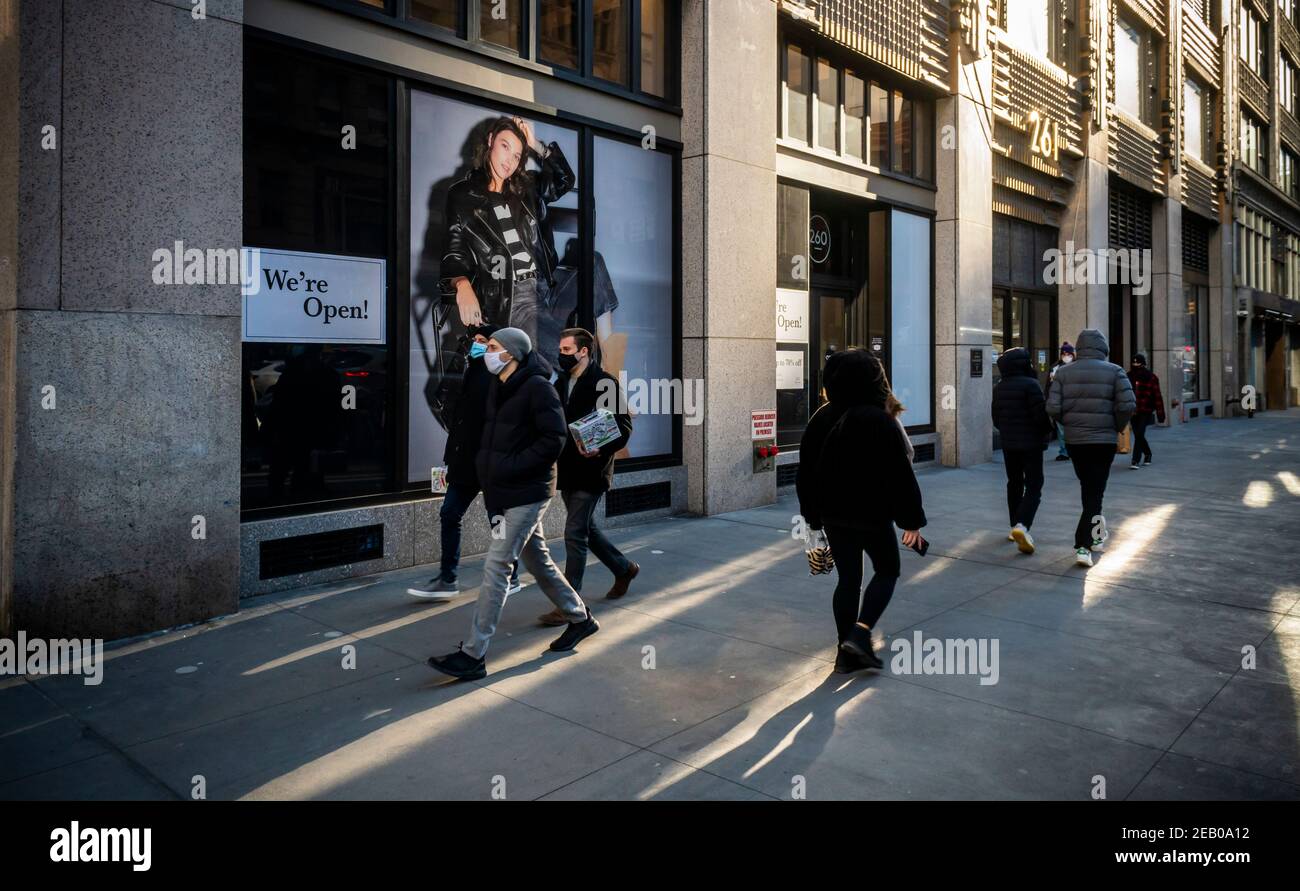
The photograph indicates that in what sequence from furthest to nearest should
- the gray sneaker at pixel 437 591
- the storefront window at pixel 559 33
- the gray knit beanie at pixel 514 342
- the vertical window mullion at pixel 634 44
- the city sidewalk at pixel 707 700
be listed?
the vertical window mullion at pixel 634 44 → the storefront window at pixel 559 33 → the gray sneaker at pixel 437 591 → the gray knit beanie at pixel 514 342 → the city sidewalk at pixel 707 700

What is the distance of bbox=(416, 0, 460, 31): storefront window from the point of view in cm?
761

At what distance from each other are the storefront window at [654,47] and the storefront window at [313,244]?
341 centimetres

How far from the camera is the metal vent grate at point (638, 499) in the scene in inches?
370

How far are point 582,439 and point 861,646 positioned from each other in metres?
2.18

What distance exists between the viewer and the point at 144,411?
18.5 ft

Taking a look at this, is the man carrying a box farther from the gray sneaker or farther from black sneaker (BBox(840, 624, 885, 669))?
black sneaker (BBox(840, 624, 885, 669))

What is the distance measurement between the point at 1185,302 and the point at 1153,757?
26.1 m

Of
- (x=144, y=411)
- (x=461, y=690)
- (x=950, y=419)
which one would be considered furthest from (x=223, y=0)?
(x=950, y=419)

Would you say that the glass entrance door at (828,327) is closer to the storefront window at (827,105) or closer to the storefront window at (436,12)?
the storefront window at (827,105)

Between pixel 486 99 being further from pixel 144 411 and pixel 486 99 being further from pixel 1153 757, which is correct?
pixel 1153 757

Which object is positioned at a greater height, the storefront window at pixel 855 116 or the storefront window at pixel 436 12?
the storefront window at pixel 855 116

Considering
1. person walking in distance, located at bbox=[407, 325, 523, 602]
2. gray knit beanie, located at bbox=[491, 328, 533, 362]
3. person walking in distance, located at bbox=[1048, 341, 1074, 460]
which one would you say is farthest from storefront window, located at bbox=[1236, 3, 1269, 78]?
gray knit beanie, located at bbox=[491, 328, 533, 362]

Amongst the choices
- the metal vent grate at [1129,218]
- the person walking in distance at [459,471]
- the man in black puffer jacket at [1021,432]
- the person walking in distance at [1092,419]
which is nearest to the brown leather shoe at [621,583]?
the person walking in distance at [459,471]

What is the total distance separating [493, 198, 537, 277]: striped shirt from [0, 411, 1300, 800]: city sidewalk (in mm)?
2918
